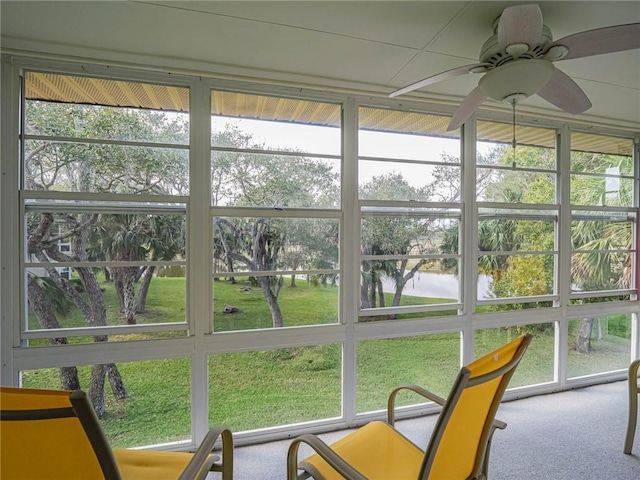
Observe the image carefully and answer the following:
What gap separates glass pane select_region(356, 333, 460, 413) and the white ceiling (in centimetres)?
208

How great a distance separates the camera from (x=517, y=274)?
10.2ft

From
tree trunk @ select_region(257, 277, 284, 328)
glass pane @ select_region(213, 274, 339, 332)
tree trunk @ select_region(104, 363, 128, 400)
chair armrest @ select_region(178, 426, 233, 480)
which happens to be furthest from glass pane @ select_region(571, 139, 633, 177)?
tree trunk @ select_region(104, 363, 128, 400)

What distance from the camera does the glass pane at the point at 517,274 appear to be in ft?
9.86

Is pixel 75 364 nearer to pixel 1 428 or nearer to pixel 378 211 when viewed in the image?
pixel 1 428

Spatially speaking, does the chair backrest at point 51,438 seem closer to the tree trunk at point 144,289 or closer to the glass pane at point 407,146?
the tree trunk at point 144,289

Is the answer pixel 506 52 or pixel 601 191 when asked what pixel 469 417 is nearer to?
pixel 506 52

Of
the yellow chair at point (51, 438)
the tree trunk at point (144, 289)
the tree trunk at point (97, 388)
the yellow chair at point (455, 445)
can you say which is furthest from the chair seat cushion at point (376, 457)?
the tree trunk at point (97, 388)

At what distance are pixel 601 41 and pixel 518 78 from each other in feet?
A: 0.95

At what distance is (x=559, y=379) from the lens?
3.24m

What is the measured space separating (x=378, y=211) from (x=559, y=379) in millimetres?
2570

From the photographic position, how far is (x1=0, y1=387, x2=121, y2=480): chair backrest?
0.91 metres

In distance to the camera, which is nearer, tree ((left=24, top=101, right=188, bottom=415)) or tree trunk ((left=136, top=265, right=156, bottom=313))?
tree ((left=24, top=101, right=188, bottom=415))

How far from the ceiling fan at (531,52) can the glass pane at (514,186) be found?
4.06ft

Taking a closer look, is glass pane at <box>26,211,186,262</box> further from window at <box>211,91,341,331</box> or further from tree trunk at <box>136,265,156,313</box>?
window at <box>211,91,341,331</box>
